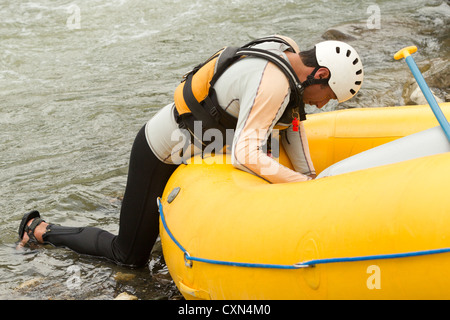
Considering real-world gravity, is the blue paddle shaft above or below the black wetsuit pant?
above

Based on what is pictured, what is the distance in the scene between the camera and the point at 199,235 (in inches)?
95.6

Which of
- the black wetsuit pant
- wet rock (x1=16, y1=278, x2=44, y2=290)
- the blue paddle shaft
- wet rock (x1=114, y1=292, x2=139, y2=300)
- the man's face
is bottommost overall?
wet rock (x1=114, y1=292, x2=139, y2=300)

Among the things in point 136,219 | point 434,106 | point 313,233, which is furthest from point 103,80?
point 313,233

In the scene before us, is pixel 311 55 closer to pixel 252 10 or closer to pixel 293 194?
pixel 293 194

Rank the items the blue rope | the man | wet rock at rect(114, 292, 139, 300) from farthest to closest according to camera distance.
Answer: wet rock at rect(114, 292, 139, 300)
the man
the blue rope

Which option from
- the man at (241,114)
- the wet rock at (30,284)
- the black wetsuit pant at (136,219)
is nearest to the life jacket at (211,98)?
the man at (241,114)

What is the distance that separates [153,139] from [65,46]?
5342 mm

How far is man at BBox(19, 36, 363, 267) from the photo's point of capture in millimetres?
2475

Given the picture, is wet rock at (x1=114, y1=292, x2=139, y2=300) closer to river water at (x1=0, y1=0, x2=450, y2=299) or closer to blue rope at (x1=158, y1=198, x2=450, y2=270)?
river water at (x1=0, y1=0, x2=450, y2=299)

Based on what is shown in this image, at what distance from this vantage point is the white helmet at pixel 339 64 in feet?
8.37

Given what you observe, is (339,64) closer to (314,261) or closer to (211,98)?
(211,98)

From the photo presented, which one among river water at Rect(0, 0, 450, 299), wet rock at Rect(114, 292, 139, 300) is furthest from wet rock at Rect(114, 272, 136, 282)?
wet rock at Rect(114, 292, 139, 300)

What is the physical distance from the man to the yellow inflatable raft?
0.55 feet
